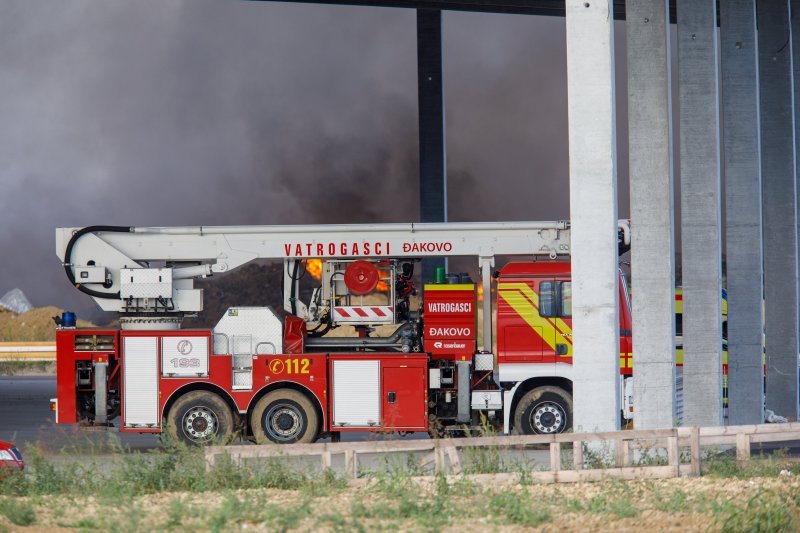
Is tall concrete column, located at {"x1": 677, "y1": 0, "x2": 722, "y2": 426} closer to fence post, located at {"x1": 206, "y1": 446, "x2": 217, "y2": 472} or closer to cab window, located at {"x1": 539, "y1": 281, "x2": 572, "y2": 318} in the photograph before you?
cab window, located at {"x1": 539, "y1": 281, "x2": 572, "y2": 318}

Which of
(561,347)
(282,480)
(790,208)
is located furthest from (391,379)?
(790,208)

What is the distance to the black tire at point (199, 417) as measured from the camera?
1758cm

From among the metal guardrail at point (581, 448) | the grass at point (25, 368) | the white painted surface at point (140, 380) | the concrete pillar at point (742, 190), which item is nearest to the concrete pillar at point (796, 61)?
the concrete pillar at point (742, 190)

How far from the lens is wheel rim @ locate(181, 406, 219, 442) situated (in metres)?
17.6

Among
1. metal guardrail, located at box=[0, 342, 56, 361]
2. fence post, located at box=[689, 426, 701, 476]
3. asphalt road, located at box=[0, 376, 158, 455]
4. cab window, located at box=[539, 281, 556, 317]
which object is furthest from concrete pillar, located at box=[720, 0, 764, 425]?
metal guardrail, located at box=[0, 342, 56, 361]

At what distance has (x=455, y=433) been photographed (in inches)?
728

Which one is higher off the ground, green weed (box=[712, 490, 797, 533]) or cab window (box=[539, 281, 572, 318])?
cab window (box=[539, 281, 572, 318])

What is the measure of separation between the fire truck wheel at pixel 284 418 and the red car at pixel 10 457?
4.92m

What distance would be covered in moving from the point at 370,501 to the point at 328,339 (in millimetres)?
7292

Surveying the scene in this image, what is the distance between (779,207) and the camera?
23109 millimetres

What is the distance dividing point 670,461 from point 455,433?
6.02 m

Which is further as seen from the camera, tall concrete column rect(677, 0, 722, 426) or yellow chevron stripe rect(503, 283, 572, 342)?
yellow chevron stripe rect(503, 283, 572, 342)

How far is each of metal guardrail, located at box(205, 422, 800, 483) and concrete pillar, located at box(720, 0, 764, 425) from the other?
21.9ft

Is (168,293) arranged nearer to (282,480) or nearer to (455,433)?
(455,433)
